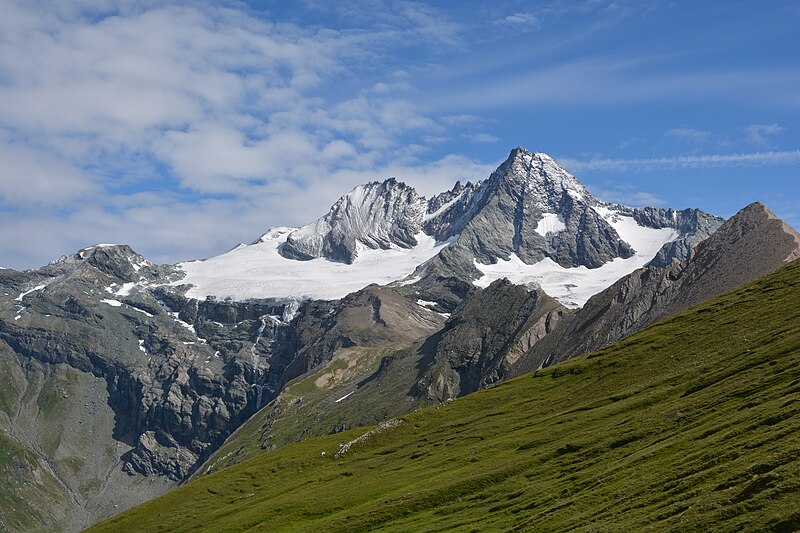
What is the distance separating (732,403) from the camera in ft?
281

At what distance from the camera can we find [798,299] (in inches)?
5349

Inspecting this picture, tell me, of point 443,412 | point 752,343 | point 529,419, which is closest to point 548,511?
point 752,343

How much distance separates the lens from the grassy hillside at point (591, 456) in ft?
204

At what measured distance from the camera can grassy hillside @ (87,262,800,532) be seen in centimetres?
6203

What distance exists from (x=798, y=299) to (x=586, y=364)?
134ft

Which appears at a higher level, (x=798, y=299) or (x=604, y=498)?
(x=798, y=299)

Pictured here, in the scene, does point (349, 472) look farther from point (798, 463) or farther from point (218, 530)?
point (798, 463)

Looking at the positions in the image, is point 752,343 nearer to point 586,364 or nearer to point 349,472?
point 586,364

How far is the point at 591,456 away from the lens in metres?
92.2

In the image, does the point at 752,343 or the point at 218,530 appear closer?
the point at 752,343

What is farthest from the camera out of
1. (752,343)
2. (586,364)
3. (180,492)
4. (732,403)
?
(180,492)

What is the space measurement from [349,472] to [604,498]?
271 ft

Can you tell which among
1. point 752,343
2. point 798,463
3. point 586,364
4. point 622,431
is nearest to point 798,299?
point 752,343

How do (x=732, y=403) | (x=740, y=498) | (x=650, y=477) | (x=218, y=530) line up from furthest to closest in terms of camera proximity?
(x=218, y=530)
(x=732, y=403)
(x=650, y=477)
(x=740, y=498)
